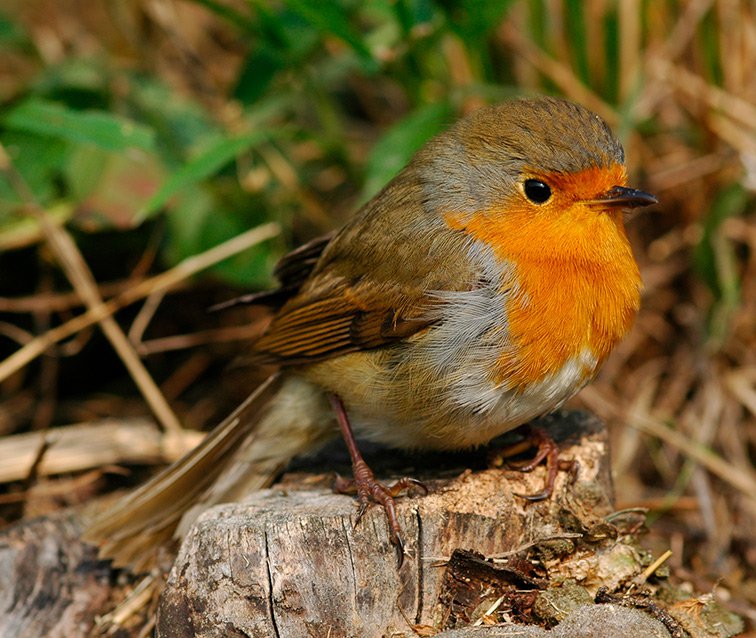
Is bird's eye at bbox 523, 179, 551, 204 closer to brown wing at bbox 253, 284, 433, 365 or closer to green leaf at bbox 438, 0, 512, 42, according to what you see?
brown wing at bbox 253, 284, 433, 365

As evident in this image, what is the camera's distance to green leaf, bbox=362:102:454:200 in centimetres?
420

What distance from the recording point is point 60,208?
471cm

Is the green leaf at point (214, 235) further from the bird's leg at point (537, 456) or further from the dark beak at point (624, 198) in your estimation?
the dark beak at point (624, 198)

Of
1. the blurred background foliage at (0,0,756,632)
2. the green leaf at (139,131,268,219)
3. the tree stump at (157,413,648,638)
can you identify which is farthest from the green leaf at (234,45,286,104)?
the tree stump at (157,413,648,638)

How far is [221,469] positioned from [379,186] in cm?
137

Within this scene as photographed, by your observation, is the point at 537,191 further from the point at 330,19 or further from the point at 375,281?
the point at 330,19

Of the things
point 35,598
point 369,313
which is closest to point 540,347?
point 369,313

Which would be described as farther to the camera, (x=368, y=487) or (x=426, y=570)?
(x=368, y=487)

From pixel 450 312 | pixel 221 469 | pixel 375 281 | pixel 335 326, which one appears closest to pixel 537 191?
pixel 450 312

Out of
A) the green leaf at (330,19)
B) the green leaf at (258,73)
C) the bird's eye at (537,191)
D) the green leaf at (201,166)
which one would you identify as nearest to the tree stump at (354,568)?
the bird's eye at (537,191)

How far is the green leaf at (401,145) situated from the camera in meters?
4.20

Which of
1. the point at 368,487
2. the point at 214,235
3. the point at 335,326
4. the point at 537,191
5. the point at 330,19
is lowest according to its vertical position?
the point at 214,235

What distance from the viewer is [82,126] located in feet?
13.3

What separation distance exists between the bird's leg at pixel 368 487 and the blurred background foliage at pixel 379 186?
1323mm
